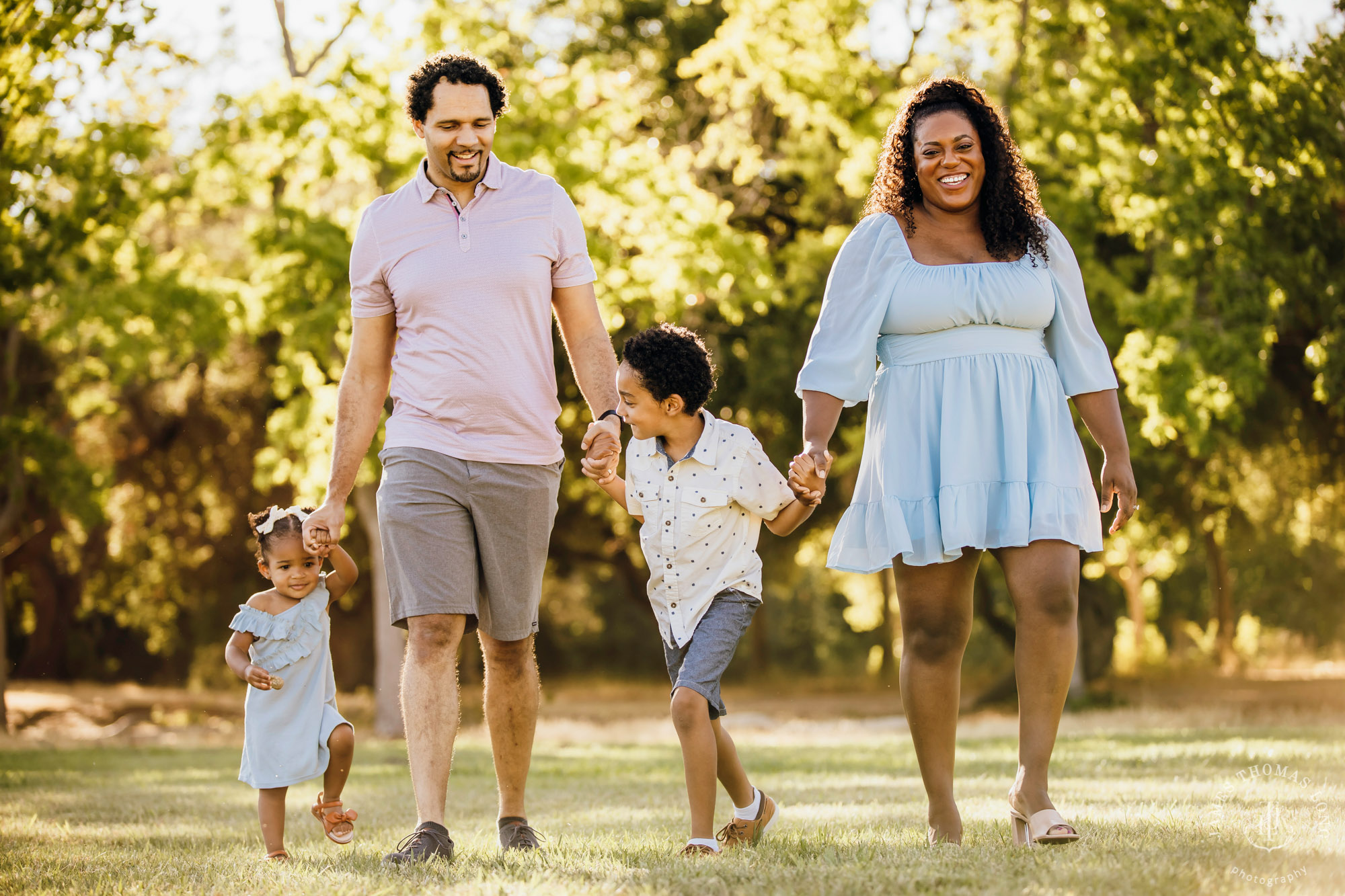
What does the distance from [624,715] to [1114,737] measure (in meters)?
12.7

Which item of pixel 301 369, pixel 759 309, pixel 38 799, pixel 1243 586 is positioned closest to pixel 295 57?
pixel 301 369

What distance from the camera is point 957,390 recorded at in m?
4.43

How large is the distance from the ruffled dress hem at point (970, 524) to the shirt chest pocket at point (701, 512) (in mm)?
439

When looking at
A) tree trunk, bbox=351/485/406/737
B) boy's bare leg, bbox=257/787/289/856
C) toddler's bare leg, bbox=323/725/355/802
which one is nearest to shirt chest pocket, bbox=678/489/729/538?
toddler's bare leg, bbox=323/725/355/802

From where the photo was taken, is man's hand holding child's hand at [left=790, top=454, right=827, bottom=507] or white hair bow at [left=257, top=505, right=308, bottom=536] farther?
white hair bow at [left=257, top=505, right=308, bottom=536]

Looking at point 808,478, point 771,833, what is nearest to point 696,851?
point 771,833

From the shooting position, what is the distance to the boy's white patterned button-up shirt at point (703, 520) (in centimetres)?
461

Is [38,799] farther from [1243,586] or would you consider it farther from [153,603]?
[1243,586]

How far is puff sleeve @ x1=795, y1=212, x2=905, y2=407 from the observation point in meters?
4.53

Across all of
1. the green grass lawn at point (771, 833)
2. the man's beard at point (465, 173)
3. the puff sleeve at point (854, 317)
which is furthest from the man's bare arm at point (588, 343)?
the green grass lawn at point (771, 833)

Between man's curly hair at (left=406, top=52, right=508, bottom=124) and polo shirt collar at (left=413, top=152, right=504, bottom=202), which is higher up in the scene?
man's curly hair at (left=406, top=52, right=508, bottom=124)

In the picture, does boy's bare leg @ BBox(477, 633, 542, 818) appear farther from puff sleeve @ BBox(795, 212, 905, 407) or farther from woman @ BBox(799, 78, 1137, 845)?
puff sleeve @ BBox(795, 212, 905, 407)

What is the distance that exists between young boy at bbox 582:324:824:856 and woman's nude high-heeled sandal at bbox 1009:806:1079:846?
94 centimetres

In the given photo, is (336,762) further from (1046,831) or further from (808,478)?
(1046,831)
